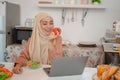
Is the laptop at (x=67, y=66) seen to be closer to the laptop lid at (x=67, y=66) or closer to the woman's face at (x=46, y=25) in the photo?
the laptop lid at (x=67, y=66)

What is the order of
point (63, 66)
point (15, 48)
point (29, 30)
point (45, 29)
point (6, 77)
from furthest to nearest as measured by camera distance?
1. point (29, 30)
2. point (15, 48)
3. point (45, 29)
4. point (63, 66)
5. point (6, 77)

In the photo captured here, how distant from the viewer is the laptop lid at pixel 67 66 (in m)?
1.51

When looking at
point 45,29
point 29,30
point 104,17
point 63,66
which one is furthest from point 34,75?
point 104,17

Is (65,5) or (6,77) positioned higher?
(65,5)

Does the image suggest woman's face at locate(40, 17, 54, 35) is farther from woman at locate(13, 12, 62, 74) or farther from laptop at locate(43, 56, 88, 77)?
laptop at locate(43, 56, 88, 77)

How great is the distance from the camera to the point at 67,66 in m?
1.55

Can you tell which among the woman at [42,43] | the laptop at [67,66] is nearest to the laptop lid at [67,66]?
the laptop at [67,66]

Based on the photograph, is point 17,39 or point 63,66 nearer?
point 63,66

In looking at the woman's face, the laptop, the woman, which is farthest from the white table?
the woman's face

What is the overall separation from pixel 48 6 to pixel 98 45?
1.11 m

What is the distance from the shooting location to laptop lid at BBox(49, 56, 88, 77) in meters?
1.51

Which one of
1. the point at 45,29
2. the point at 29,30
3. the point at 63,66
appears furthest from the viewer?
the point at 29,30

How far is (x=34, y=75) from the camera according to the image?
62.1 inches

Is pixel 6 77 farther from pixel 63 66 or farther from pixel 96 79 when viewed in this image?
pixel 96 79
